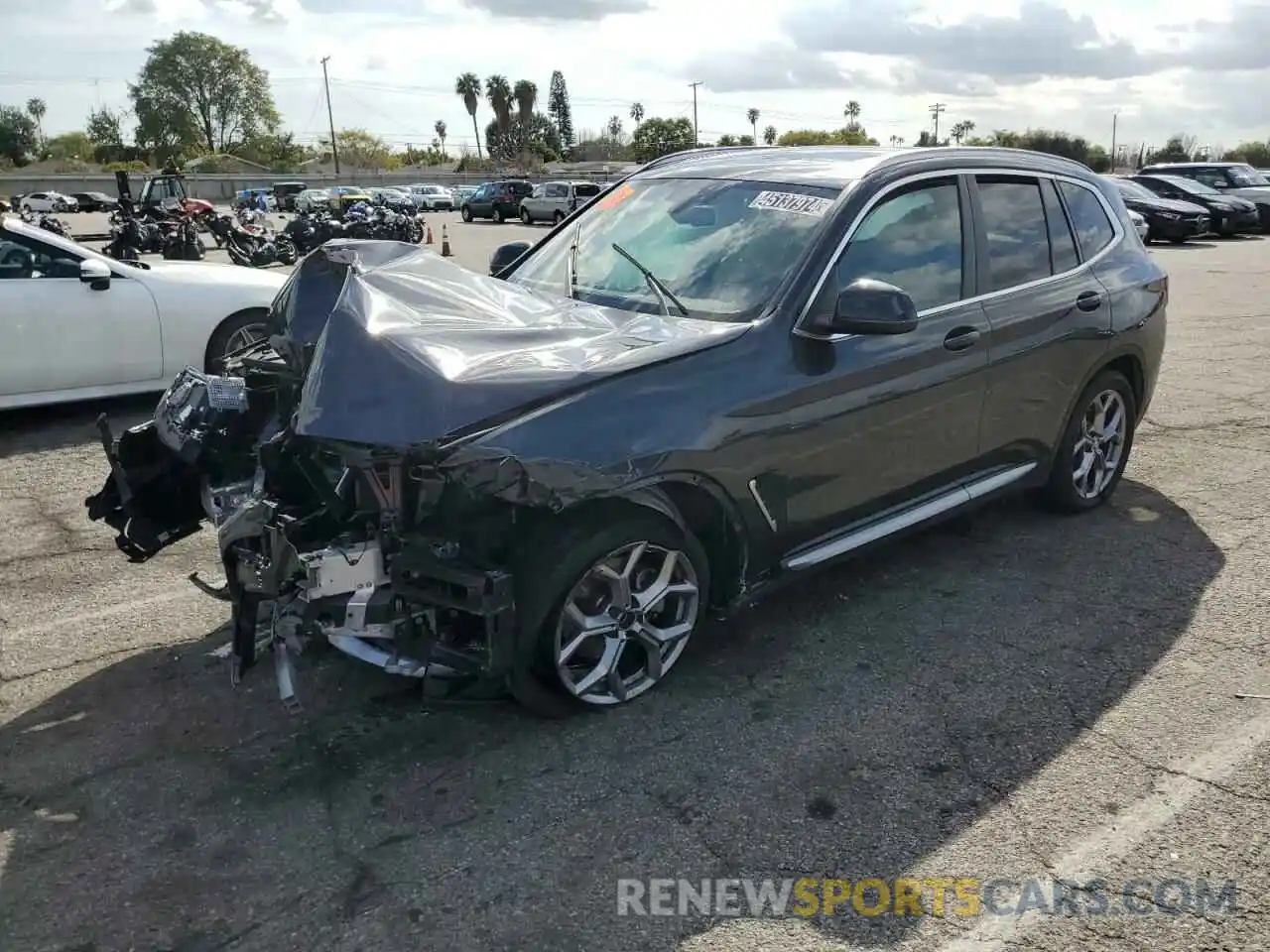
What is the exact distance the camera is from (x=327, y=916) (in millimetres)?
2623

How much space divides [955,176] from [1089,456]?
6.02ft

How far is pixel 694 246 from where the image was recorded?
4211mm

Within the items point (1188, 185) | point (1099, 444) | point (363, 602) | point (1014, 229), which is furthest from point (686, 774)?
point (1188, 185)

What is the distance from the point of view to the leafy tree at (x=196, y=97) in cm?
12138

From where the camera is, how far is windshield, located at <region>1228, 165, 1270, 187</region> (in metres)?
26.0

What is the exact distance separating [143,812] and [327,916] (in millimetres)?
816

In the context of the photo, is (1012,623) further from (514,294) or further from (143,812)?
(143,812)

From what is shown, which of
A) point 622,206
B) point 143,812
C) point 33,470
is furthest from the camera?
point 33,470

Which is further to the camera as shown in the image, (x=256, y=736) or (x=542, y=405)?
(x=256, y=736)

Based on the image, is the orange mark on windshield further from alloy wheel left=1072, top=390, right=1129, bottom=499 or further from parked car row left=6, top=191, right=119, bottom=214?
parked car row left=6, top=191, right=119, bottom=214

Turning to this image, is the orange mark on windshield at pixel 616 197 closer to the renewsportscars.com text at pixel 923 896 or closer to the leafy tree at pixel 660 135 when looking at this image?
the renewsportscars.com text at pixel 923 896

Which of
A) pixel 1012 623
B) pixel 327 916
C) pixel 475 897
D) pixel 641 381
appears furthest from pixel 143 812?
pixel 1012 623

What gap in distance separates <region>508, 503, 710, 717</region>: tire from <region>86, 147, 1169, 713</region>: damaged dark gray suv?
0.01 m

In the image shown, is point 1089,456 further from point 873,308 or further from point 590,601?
point 590,601
